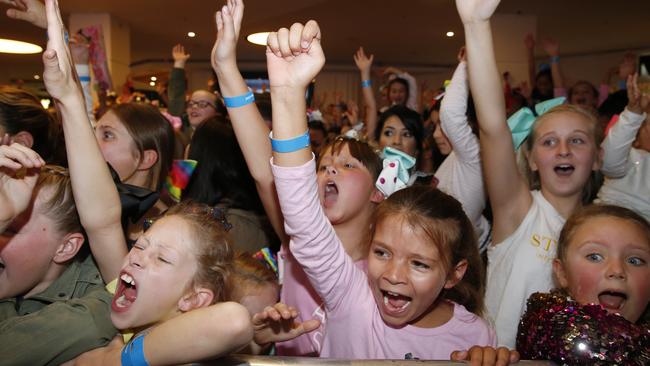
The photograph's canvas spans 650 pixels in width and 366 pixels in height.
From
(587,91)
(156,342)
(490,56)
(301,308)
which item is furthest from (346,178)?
(587,91)

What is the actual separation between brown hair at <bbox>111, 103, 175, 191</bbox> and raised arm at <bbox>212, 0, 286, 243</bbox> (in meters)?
0.78

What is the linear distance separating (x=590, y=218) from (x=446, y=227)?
20.5 inches

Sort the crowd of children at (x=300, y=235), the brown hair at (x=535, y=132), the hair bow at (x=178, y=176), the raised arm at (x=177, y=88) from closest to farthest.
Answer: the crowd of children at (x=300, y=235) < the brown hair at (x=535, y=132) < the hair bow at (x=178, y=176) < the raised arm at (x=177, y=88)

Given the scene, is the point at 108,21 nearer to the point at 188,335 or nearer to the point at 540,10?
the point at 540,10

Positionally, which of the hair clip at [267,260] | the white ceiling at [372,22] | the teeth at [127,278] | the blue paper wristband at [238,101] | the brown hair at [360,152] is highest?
the white ceiling at [372,22]

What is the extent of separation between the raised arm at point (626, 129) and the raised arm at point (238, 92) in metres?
1.69

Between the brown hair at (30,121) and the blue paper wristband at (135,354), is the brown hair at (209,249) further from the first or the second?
the brown hair at (30,121)

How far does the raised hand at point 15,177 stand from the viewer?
1188mm

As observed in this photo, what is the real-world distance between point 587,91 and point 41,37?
10.5 m

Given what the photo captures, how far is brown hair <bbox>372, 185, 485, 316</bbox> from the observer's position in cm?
151

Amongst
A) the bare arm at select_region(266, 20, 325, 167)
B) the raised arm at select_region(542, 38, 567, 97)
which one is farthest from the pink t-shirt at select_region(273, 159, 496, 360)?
the raised arm at select_region(542, 38, 567, 97)

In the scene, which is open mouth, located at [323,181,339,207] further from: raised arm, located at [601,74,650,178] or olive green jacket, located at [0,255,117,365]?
raised arm, located at [601,74,650,178]

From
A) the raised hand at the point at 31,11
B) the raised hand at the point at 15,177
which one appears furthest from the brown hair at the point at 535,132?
the raised hand at the point at 31,11

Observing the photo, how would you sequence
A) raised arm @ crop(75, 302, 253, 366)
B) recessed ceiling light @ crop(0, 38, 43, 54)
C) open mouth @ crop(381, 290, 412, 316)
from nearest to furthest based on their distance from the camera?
raised arm @ crop(75, 302, 253, 366)
open mouth @ crop(381, 290, 412, 316)
recessed ceiling light @ crop(0, 38, 43, 54)
